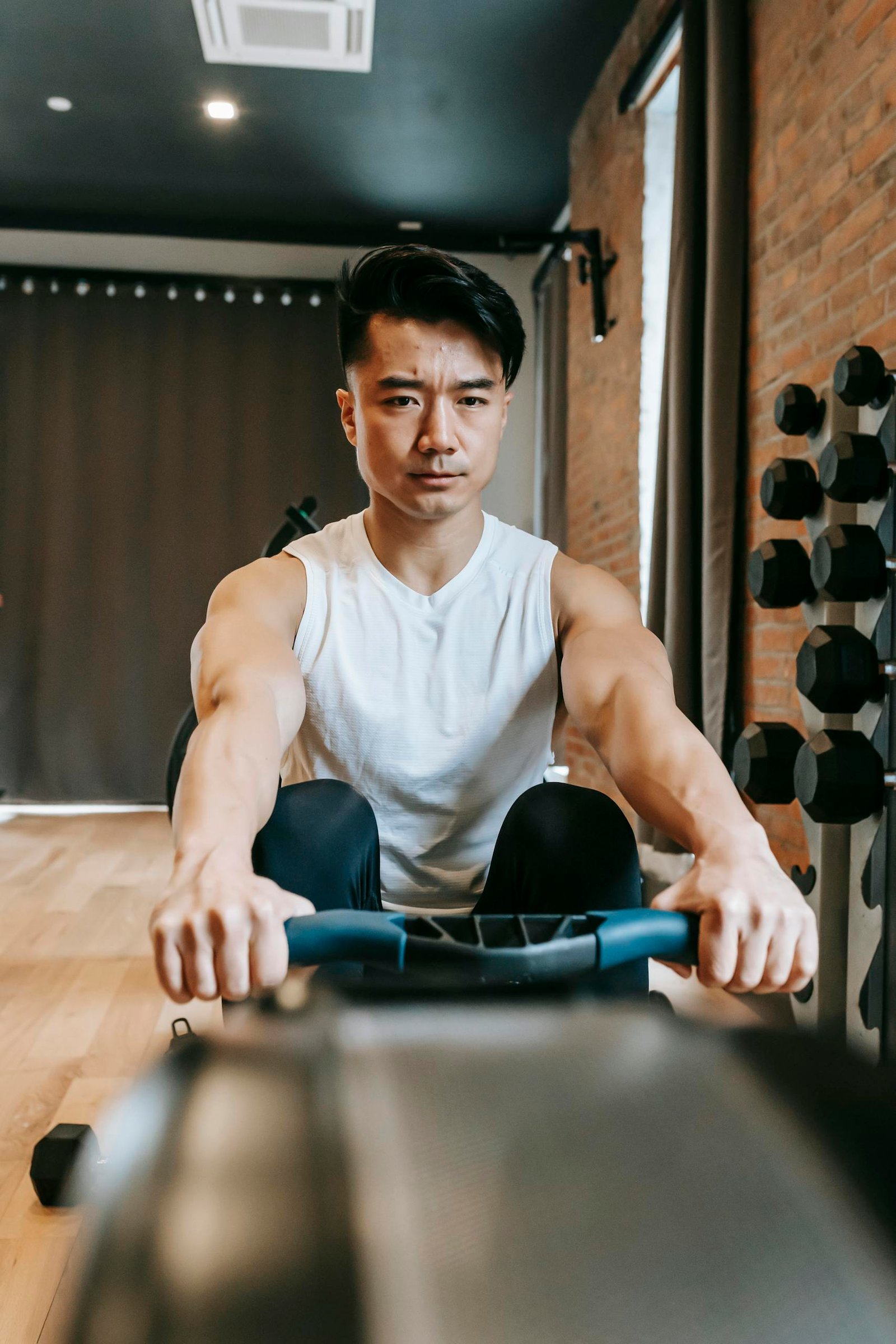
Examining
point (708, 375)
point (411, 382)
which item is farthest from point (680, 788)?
point (708, 375)

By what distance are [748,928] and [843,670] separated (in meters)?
1.02

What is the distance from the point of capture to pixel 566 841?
0.90m

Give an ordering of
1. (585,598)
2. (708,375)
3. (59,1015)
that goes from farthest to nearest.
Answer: (708,375) → (59,1015) → (585,598)

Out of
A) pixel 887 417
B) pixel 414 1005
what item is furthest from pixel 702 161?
pixel 414 1005

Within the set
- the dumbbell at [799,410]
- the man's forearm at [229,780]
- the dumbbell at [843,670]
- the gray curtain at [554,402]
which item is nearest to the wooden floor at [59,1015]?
the man's forearm at [229,780]

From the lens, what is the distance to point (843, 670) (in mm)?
1498

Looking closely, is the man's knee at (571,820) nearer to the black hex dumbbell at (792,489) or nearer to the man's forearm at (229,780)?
the man's forearm at (229,780)

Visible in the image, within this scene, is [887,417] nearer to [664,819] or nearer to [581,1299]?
[664,819]

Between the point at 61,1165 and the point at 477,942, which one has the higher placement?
the point at 477,942

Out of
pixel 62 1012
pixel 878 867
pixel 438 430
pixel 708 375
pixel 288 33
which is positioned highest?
pixel 288 33

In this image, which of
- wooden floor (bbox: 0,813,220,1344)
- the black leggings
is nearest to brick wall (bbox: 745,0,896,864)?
the black leggings

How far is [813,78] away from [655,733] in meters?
1.84

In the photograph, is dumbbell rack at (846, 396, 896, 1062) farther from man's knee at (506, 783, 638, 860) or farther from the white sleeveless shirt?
man's knee at (506, 783, 638, 860)

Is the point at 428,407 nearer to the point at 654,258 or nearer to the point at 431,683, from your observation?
the point at 431,683
